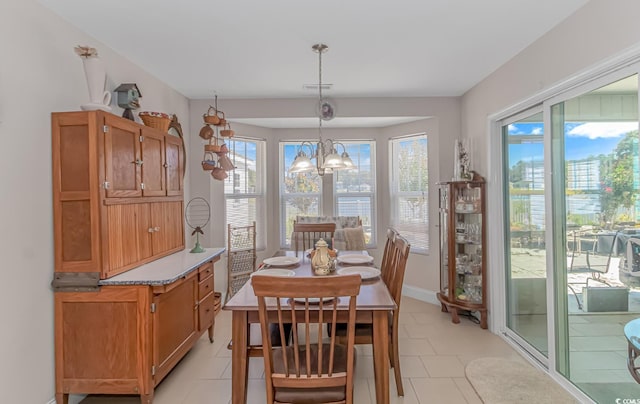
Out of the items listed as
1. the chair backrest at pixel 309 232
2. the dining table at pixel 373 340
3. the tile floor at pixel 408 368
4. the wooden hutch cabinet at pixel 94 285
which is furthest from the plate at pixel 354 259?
the wooden hutch cabinet at pixel 94 285

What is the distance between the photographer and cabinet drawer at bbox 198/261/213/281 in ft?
9.61

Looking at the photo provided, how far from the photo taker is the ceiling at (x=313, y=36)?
2.16m

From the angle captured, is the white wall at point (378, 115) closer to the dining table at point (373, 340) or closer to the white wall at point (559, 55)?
the white wall at point (559, 55)

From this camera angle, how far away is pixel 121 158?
2.35 metres

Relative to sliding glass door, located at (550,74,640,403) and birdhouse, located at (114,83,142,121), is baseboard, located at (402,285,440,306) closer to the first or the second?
sliding glass door, located at (550,74,640,403)

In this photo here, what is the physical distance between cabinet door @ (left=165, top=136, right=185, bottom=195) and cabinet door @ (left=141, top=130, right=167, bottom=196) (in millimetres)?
95

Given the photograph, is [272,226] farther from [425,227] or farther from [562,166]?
[562,166]

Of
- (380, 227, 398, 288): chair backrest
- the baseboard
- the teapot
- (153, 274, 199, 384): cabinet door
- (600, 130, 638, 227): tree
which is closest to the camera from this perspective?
(600, 130, 638, 227): tree

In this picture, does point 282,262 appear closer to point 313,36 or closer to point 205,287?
point 205,287

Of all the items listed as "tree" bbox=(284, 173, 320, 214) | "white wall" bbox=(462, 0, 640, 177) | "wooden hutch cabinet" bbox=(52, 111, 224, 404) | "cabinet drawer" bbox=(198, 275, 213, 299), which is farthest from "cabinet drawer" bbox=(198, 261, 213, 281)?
"white wall" bbox=(462, 0, 640, 177)

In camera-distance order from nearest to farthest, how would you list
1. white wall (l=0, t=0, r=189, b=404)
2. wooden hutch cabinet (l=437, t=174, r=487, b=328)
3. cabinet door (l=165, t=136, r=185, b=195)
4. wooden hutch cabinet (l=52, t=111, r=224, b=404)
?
1. white wall (l=0, t=0, r=189, b=404)
2. wooden hutch cabinet (l=52, t=111, r=224, b=404)
3. cabinet door (l=165, t=136, r=185, b=195)
4. wooden hutch cabinet (l=437, t=174, r=487, b=328)

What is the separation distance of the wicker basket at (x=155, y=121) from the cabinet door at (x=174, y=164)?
11 cm

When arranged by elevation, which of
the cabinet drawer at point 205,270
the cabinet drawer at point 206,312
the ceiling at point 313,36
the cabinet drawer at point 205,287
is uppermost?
the ceiling at point 313,36

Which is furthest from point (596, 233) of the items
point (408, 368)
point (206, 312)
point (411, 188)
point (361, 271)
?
point (206, 312)
